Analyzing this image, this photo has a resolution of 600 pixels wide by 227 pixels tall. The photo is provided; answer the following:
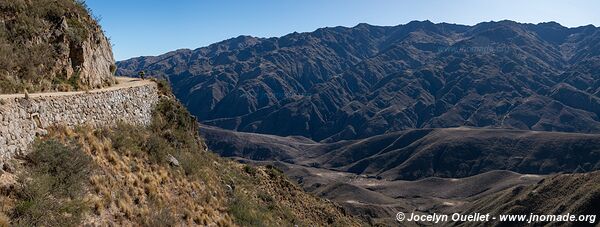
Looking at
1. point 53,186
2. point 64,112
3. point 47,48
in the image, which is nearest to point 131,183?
point 64,112

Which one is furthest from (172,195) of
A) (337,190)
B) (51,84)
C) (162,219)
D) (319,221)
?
(337,190)

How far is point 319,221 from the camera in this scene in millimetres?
38594

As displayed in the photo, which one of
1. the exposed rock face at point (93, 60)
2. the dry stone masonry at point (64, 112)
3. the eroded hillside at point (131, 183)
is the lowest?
the eroded hillside at point (131, 183)

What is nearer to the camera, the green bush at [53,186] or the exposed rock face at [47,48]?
the green bush at [53,186]

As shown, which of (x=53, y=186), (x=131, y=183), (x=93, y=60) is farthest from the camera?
(x=93, y=60)

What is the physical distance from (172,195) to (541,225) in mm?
52404

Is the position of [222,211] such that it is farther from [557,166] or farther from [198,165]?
[557,166]

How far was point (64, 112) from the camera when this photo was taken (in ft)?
56.0

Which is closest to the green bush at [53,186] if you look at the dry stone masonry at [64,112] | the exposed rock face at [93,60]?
the dry stone masonry at [64,112]

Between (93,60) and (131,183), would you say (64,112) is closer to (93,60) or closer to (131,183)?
(131,183)

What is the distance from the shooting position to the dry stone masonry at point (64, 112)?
534 inches

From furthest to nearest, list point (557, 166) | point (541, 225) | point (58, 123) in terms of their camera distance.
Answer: point (557, 166)
point (541, 225)
point (58, 123)

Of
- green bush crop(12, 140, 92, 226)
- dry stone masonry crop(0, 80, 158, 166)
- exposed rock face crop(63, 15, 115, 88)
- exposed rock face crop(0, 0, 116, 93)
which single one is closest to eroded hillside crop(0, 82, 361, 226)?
green bush crop(12, 140, 92, 226)

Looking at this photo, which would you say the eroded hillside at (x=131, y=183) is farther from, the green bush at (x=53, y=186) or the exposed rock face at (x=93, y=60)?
the exposed rock face at (x=93, y=60)
